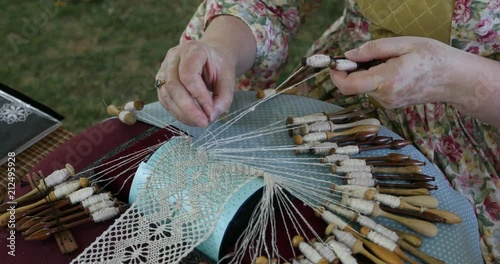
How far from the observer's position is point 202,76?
1.20 m

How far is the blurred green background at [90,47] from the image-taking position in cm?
276

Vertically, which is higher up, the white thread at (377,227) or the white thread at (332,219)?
the white thread at (332,219)

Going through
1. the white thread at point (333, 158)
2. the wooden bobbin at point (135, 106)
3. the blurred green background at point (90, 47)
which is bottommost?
the white thread at point (333, 158)

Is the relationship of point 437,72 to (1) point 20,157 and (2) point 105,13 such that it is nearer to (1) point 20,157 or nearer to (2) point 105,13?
(1) point 20,157

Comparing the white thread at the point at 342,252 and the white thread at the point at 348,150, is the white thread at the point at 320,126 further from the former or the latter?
the white thread at the point at 342,252

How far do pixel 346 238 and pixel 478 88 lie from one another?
42 cm

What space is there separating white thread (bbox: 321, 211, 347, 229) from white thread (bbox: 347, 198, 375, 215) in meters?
0.04

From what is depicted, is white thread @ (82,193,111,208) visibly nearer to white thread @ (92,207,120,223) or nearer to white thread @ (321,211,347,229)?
white thread @ (92,207,120,223)

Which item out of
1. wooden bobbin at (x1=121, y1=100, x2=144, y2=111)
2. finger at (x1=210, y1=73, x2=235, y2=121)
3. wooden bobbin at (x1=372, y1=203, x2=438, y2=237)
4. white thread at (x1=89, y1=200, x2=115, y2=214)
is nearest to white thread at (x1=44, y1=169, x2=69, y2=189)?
white thread at (x1=89, y1=200, x2=115, y2=214)

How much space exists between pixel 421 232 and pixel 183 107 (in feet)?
1.78

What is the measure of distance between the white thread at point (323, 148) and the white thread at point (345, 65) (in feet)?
Result: 0.62

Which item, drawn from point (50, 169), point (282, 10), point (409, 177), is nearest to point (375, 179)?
point (409, 177)

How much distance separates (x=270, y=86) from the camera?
166cm

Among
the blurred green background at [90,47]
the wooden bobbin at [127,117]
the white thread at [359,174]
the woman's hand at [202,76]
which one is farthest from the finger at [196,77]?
the blurred green background at [90,47]
